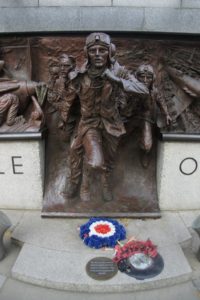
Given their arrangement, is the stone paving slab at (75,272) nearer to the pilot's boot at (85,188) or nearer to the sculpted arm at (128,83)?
the pilot's boot at (85,188)

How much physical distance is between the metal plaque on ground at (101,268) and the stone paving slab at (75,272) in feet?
0.17

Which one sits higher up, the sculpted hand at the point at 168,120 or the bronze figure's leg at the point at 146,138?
the sculpted hand at the point at 168,120

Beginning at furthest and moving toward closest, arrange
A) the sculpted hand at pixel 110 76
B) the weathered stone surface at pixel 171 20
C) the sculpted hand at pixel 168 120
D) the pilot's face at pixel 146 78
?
the weathered stone surface at pixel 171 20
the sculpted hand at pixel 168 120
the pilot's face at pixel 146 78
the sculpted hand at pixel 110 76

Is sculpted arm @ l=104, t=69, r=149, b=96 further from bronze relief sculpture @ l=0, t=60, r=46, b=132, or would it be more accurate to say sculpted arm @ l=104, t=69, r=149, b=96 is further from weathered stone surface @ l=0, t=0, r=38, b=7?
weathered stone surface @ l=0, t=0, r=38, b=7

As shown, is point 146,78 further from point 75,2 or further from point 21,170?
point 21,170

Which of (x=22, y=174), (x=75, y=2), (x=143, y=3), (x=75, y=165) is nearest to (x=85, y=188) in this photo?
(x=75, y=165)

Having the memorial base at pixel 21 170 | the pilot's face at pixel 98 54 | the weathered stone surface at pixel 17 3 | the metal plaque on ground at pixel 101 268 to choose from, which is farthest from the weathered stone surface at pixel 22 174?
the weathered stone surface at pixel 17 3

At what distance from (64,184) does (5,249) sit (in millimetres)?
1262

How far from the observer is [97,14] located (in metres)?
4.93

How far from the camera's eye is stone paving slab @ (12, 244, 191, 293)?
3.35 m

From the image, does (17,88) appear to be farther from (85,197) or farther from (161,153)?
(161,153)

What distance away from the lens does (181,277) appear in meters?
3.46

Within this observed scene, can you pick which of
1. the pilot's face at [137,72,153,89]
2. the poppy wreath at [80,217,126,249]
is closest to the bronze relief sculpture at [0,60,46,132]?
the pilot's face at [137,72,153,89]

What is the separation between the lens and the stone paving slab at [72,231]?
3947 mm
